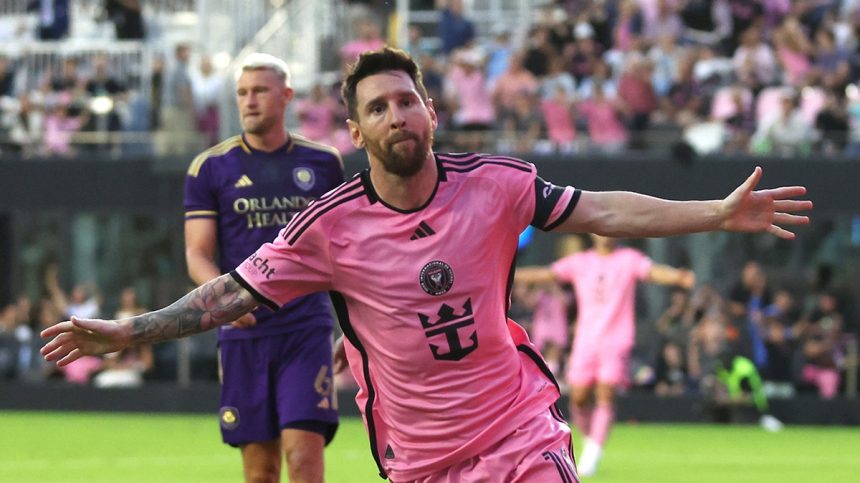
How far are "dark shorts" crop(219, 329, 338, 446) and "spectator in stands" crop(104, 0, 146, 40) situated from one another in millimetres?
18742

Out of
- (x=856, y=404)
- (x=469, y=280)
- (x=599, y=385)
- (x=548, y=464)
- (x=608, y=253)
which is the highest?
(x=469, y=280)

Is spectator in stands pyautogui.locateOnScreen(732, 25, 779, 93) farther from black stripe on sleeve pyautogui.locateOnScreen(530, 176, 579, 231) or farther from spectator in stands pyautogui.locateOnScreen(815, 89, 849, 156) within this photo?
black stripe on sleeve pyautogui.locateOnScreen(530, 176, 579, 231)

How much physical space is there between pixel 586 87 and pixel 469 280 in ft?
59.4

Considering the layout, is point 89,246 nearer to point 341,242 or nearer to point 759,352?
point 759,352

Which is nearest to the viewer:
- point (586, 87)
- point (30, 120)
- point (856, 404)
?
point (856, 404)

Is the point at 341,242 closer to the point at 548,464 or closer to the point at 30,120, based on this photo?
the point at 548,464

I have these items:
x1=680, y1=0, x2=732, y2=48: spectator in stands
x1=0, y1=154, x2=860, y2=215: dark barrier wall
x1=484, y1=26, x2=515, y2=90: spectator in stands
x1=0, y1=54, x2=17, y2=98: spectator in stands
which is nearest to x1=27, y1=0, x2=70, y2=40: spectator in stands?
x1=0, y1=54, x2=17, y2=98: spectator in stands

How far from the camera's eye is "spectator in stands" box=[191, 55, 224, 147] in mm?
25141

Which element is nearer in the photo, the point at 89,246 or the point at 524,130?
the point at 524,130

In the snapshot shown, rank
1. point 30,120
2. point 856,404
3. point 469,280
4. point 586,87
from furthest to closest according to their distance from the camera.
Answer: point 30,120 < point 586,87 < point 856,404 < point 469,280

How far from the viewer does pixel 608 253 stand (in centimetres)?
1538

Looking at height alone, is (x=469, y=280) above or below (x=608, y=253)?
above

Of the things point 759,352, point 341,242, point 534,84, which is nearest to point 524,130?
point 534,84

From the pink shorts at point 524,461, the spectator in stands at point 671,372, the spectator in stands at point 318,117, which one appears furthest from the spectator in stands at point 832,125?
the pink shorts at point 524,461
